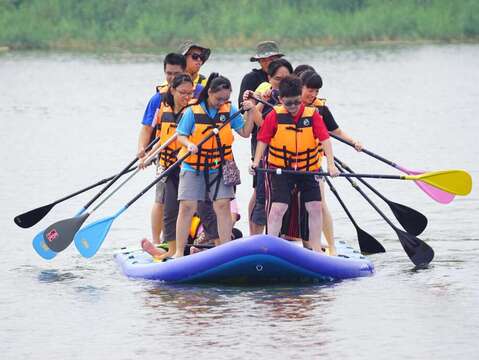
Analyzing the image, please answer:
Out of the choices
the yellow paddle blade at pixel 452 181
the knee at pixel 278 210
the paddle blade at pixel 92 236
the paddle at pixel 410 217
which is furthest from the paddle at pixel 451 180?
the paddle blade at pixel 92 236

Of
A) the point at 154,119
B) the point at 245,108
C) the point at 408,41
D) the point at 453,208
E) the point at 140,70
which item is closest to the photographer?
the point at 245,108

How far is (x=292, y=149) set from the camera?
1041 centimetres

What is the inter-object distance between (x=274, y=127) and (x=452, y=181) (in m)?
1.72

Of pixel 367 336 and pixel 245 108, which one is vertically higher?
pixel 245 108

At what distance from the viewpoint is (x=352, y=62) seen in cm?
3619

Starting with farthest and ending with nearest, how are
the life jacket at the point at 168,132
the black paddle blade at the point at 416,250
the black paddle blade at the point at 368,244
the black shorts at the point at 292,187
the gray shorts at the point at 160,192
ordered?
the black paddle blade at the point at 368,244 < the black paddle blade at the point at 416,250 < the gray shorts at the point at 160,192 < the life jacket at the point at 168,132 < the black shorts at the point at 292,187

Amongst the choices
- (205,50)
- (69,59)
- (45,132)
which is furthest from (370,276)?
(69,59)

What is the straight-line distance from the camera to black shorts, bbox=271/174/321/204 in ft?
34.3

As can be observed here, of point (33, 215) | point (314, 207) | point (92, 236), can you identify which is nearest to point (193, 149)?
point (314, 207)

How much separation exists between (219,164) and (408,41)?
32.7 meters

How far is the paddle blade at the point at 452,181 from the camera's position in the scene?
11.3m

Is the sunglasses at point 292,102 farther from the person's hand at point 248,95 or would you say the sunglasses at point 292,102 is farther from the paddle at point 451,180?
the paddle at point 451,180

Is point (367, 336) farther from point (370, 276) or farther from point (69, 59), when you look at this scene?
point (69, 59)

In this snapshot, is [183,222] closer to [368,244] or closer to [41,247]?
→ [41,247]
